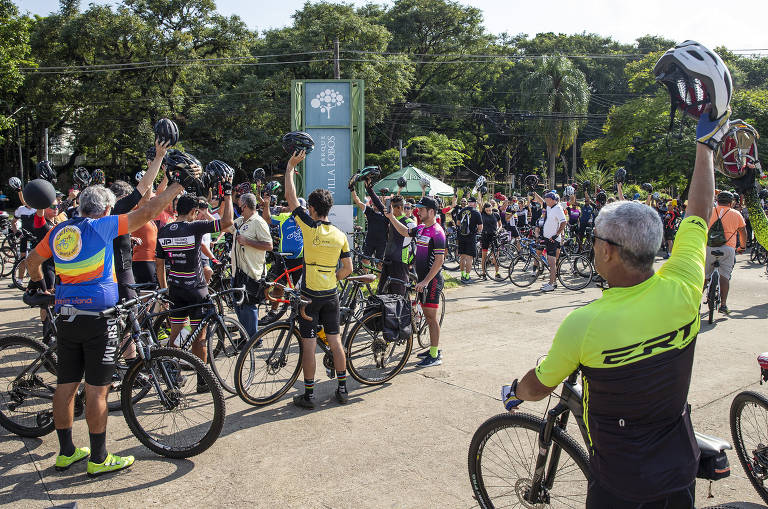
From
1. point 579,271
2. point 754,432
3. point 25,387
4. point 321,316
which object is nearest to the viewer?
point 754,432

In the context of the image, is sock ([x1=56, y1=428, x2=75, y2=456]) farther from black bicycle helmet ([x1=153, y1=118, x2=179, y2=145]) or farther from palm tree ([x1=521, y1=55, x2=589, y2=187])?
palm tree ([x1=521, y1=55, x2=589, y2=187])

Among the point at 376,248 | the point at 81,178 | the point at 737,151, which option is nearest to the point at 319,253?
the point at 737,151

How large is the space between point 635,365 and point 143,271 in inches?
239

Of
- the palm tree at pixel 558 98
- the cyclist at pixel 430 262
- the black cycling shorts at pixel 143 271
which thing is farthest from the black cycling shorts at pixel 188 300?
the palm tree at pixel 558 98

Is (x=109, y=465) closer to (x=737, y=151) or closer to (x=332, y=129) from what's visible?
(x=737, y=151)

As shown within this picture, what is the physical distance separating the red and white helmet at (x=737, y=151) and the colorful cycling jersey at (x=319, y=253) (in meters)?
3.14

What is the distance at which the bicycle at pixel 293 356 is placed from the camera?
5.05m

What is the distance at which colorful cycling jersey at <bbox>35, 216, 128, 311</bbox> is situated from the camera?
3.82m

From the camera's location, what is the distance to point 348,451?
168 inches

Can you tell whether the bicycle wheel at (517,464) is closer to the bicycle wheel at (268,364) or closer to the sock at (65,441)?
Result: the bicycle wheel at (268,364)

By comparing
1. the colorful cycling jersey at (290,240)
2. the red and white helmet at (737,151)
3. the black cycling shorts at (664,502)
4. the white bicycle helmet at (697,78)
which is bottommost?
the black cycling shorts at (664,502)

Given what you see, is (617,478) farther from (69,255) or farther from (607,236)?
(69,255)

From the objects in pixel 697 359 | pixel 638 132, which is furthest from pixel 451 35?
pixel 697 359

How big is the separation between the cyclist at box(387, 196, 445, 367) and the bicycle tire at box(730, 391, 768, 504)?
10.7ft
